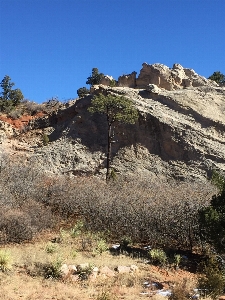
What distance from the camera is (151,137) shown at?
83.0 feet

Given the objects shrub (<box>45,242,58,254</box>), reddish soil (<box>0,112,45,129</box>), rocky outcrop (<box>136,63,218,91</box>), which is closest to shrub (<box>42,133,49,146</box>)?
reddish soil (<box>0,112,45,129</box>)

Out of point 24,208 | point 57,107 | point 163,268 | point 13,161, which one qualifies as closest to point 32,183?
point 24,208

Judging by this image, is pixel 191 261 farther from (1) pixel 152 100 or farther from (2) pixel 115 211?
(1) pixel 152 100

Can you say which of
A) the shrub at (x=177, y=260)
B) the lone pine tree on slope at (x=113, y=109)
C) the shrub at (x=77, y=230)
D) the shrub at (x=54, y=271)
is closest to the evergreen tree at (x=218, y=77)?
the lone pine tree on slope at (x=113, y=109)

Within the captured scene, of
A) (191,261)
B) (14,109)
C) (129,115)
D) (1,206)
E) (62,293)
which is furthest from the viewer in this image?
(14,109)

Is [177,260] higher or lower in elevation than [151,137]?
lower

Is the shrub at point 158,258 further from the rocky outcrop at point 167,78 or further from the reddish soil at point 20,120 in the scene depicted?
the reddish soil at point 20,120

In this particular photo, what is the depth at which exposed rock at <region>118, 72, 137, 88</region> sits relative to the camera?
103ft

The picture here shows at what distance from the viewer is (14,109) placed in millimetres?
33750

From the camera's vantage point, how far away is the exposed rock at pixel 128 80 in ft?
103

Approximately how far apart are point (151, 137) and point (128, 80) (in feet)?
27.5

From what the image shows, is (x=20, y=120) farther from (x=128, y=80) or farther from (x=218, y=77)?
(x=218, y=77)

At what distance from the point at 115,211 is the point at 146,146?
1160cm

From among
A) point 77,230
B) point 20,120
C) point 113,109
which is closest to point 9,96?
point 20,120
